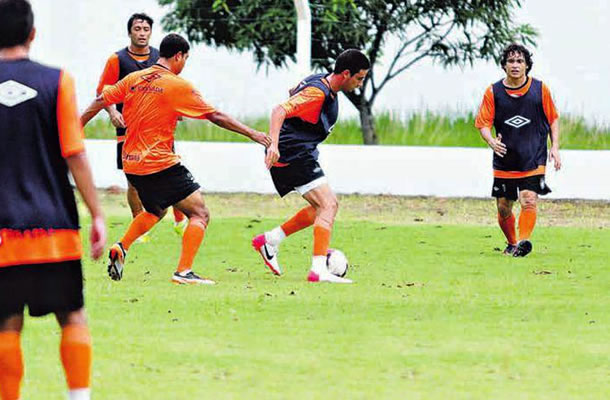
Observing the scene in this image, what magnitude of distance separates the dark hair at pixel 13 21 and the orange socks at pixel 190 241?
5.00m

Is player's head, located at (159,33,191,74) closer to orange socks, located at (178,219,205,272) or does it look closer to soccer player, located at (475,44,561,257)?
orange socks, located at (178,219,205,272)

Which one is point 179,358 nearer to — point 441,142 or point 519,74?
point 519,74

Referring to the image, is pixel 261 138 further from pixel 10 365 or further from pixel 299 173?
pixel 10 365

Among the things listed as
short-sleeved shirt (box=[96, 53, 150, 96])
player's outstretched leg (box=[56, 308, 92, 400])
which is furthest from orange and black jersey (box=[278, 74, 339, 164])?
player's outstretched leg (box=[56, 308, 92, 400])

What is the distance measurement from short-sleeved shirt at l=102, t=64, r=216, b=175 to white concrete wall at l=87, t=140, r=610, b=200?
29.4 ft

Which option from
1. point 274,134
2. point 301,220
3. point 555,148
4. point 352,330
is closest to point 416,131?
point 555,148

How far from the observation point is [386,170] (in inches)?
784

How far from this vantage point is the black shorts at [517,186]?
13.4 metres

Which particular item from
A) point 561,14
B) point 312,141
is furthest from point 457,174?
point 312,141

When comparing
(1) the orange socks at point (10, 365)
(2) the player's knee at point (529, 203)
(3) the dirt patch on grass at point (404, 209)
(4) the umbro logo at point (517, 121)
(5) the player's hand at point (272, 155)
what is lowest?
(3) the dirt patch on grass at point (404, 209)

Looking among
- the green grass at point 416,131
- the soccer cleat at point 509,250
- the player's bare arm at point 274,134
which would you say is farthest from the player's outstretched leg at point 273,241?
the green grass at point 416,131

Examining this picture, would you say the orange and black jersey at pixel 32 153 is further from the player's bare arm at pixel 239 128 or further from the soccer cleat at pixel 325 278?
the soccer cleat at pixel 325 278

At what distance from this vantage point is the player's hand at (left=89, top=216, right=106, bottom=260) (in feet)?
19.9

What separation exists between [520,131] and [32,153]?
8036 millimetres
